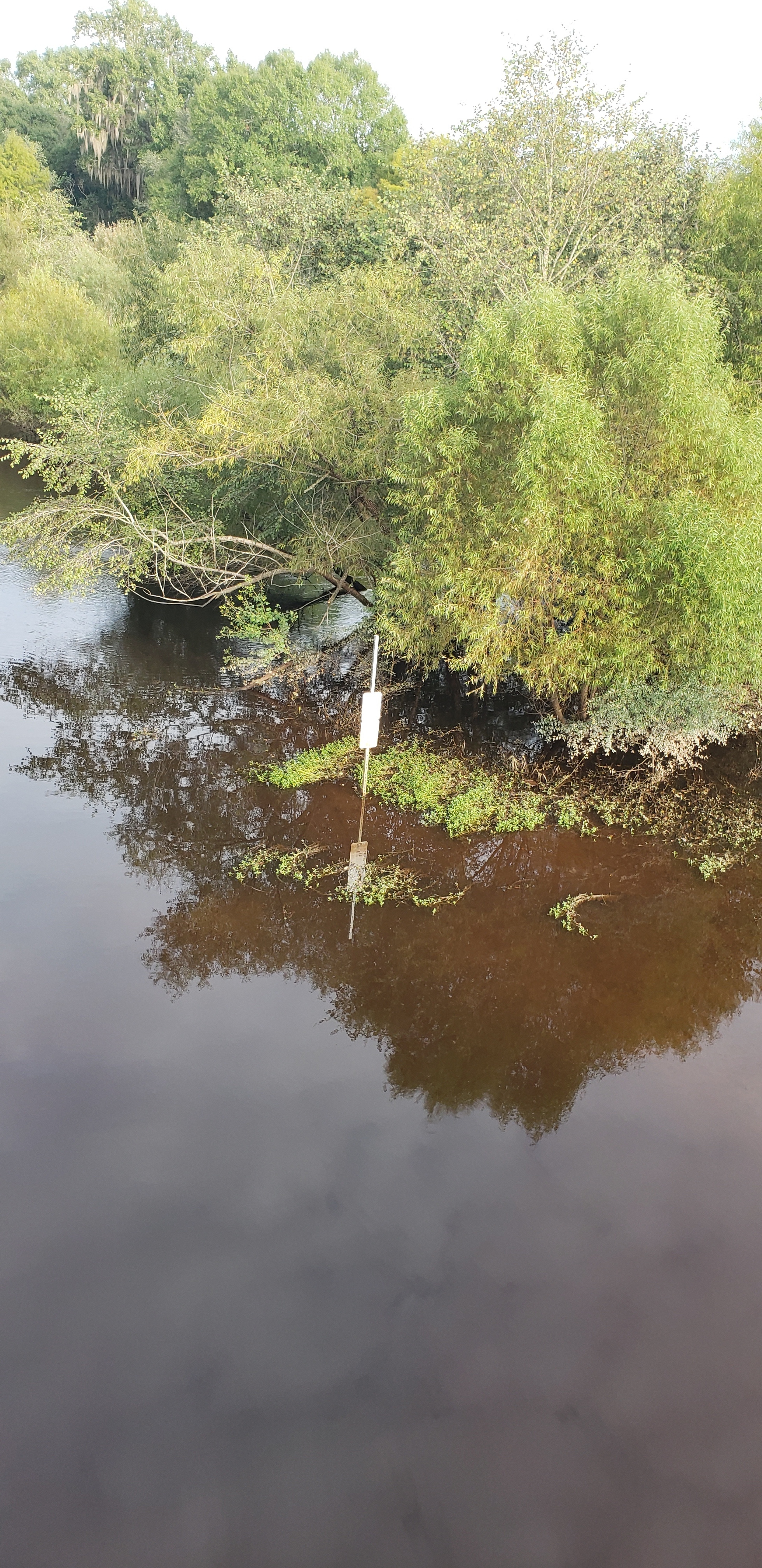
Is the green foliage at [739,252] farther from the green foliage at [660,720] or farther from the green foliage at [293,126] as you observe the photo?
the green foliage at [293,126]

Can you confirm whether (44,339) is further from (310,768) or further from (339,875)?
(339,875)

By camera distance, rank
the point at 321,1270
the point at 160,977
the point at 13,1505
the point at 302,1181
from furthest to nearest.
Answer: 1. the point at 160,977
2. the point at 302,1181
3. the point at 321,1270
4. the point at 13,1505

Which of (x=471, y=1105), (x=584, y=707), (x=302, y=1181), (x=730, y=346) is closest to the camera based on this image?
(x=302, y=1181)

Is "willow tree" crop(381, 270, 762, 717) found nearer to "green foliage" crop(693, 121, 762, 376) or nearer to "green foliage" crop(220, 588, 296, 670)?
"green foliage" crop(693, 121, 762, 376)

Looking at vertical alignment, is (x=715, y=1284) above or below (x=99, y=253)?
below

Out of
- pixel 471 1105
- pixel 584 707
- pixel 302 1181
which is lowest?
pixel 302 1181

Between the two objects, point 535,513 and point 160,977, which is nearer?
point 160,977

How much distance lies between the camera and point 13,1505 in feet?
17.0

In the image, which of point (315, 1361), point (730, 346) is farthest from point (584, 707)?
point (315, 1361)

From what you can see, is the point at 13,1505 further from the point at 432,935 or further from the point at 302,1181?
the point at 432,935

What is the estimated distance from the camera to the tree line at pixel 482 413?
1246cm

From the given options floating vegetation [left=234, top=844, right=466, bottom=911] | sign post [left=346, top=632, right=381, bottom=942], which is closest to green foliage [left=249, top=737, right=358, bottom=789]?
floating vegetation [left=234, top=844, right=466, bottom=911]

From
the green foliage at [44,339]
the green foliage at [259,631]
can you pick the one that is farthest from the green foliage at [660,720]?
the green foliage at [44,339]

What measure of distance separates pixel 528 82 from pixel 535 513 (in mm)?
11561
